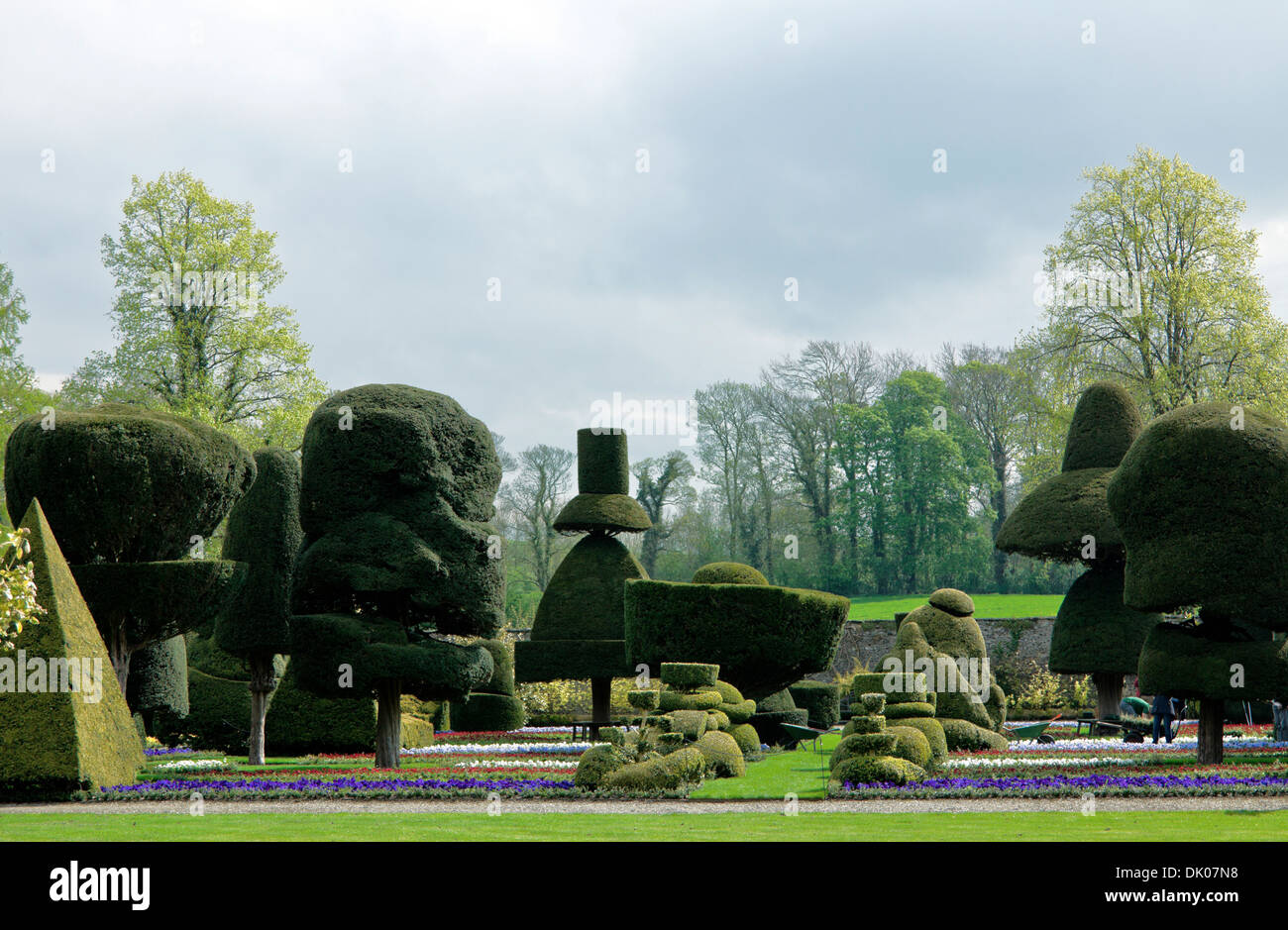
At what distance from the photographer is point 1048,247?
3481cm

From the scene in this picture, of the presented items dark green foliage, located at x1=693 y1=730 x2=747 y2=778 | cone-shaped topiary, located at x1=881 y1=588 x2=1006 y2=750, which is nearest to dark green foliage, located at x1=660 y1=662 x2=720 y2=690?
dark green foliage, located at x1=693 y1=730 x2=747 y2=778

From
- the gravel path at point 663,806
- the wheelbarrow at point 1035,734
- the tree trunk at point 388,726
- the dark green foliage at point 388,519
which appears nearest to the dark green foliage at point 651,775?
the gravel path at point 663,806

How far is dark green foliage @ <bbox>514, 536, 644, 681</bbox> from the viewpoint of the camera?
77.8 feet

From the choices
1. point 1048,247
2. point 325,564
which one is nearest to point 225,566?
point 325,564

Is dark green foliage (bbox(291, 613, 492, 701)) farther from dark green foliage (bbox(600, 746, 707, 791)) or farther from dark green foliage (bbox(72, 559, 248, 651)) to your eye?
dark green foliage (bbox(600, 746, 707, 791))

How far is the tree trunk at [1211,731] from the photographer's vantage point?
16.1 m

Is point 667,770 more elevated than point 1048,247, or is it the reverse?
point 1048,247

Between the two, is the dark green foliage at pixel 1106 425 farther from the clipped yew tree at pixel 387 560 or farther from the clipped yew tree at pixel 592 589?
the clipped yew tree at pixel 387 560

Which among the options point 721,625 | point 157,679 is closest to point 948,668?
point 721,625

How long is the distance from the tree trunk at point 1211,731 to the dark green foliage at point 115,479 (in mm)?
15714

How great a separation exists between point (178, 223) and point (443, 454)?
17805mm

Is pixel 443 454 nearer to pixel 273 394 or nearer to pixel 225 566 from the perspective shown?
pixel 225 566

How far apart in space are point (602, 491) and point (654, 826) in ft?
52.9
